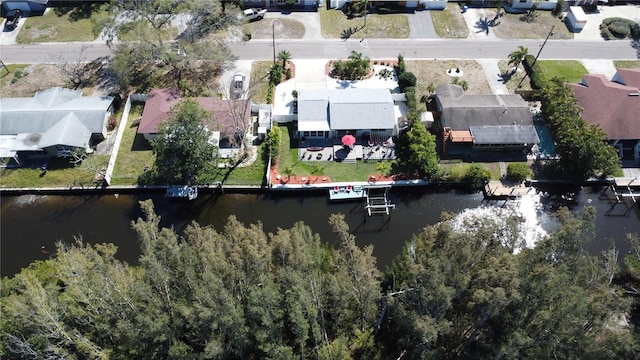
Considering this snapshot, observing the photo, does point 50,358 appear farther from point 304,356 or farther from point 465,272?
point 465,272

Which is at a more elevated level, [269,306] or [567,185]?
[269,306]

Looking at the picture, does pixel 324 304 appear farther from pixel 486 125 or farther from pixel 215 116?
pixel 486 125

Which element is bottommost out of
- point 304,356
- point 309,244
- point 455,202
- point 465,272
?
point 455,202

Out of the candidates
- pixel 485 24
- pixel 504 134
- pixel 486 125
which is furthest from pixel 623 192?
pixel 485 24

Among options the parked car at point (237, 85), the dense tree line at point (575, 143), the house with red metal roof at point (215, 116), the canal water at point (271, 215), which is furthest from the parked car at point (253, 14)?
the dense tree line at point (575, 143)

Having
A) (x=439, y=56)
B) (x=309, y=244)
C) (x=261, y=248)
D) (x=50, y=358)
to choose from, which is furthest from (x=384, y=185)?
(x=50, y=358)

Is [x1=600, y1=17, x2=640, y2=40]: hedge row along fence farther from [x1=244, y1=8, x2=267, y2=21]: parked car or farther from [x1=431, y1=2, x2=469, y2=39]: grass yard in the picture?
[x1=244, y1=8, x2=267, y2=21]: parked car

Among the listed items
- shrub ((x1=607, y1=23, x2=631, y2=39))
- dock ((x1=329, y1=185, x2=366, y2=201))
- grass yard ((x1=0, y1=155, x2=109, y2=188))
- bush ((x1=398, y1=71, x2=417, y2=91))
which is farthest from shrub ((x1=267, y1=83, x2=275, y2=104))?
shrub ((x1=607, y1=23, x2=631, y2=39))
